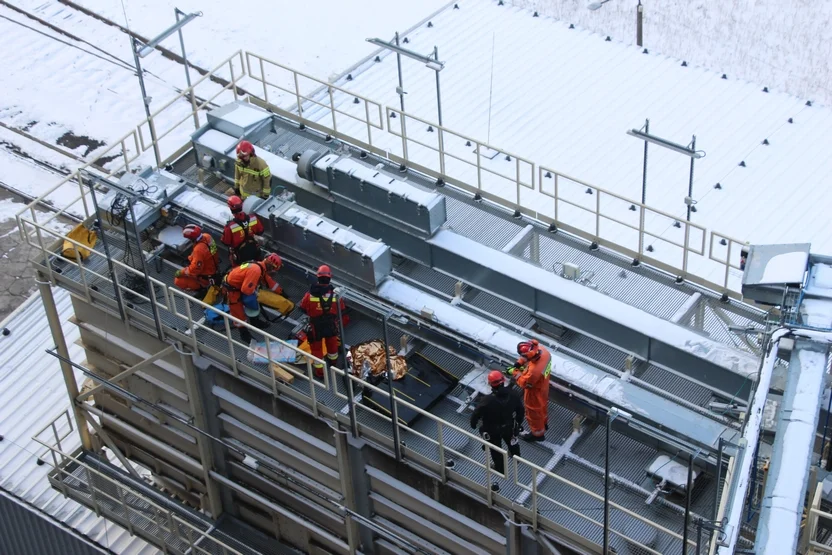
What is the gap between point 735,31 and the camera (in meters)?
35.6

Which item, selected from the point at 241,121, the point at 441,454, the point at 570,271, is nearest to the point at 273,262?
the point at 241,121

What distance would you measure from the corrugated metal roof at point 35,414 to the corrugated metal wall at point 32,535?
16 cm

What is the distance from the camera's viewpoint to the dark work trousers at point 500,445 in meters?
17.2

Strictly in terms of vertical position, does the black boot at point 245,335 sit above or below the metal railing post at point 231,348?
above

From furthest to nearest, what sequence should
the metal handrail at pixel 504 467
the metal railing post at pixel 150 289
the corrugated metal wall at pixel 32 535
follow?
the corrugated metal wall at pixel 32 535 < the metal railing post at pixel 150 289 < the metal handrail at pixel 504 467

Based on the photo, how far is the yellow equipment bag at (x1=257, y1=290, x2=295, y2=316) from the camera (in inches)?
776

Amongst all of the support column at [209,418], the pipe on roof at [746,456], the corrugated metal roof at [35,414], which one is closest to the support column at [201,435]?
the support column at [209,418]

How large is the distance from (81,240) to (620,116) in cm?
1194

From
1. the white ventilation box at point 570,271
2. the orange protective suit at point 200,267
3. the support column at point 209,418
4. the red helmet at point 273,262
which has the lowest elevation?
the support column at point 209,418

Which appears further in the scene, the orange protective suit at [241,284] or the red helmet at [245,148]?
the red helmet at [245,148]

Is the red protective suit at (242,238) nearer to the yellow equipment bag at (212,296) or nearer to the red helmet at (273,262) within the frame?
the red helmet at (273,262)

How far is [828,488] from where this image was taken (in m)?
16.3

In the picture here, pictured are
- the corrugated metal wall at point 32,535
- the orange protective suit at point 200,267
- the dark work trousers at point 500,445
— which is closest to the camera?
the dark work trousers at point 500,445

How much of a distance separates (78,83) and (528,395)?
71.0 ft
